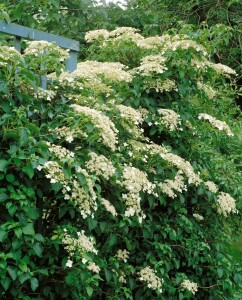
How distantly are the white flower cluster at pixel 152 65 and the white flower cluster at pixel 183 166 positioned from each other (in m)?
0.58

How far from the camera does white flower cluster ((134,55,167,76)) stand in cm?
370

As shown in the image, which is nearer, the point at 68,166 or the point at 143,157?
the point at 68,166

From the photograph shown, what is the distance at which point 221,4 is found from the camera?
868 cm

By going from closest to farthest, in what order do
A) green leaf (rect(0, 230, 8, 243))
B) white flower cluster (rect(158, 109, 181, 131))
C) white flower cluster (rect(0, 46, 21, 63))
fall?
green leaf (rect(0, 230, 8, 243))
white flower cluster (rect(0, 46, 21, 63))
white flower cluster (rect(158, 109, 181, 131))

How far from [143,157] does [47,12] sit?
2794mm

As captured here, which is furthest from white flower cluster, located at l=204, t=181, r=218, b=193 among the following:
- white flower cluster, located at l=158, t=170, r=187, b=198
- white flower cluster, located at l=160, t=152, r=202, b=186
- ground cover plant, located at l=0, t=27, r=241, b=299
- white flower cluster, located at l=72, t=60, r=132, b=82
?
white flower cluster, located at l=72, t=60, r=132, b=82

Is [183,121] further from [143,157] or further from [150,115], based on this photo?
[143,157]

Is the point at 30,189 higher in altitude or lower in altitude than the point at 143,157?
higher

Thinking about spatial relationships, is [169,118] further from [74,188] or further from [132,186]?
[74,188]

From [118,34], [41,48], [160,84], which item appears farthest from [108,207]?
[118,34]

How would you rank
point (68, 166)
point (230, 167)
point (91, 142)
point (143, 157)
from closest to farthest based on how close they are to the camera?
point (68, 166) < point (91, 142) < point (143, 157) < point (230, 167)

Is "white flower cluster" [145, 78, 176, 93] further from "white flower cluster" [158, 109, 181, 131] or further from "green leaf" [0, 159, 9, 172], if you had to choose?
"green leaf" [0, 159, 9, 172]

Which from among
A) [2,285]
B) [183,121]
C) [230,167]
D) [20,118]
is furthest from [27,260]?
[230,167]

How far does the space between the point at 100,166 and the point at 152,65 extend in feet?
3.63
